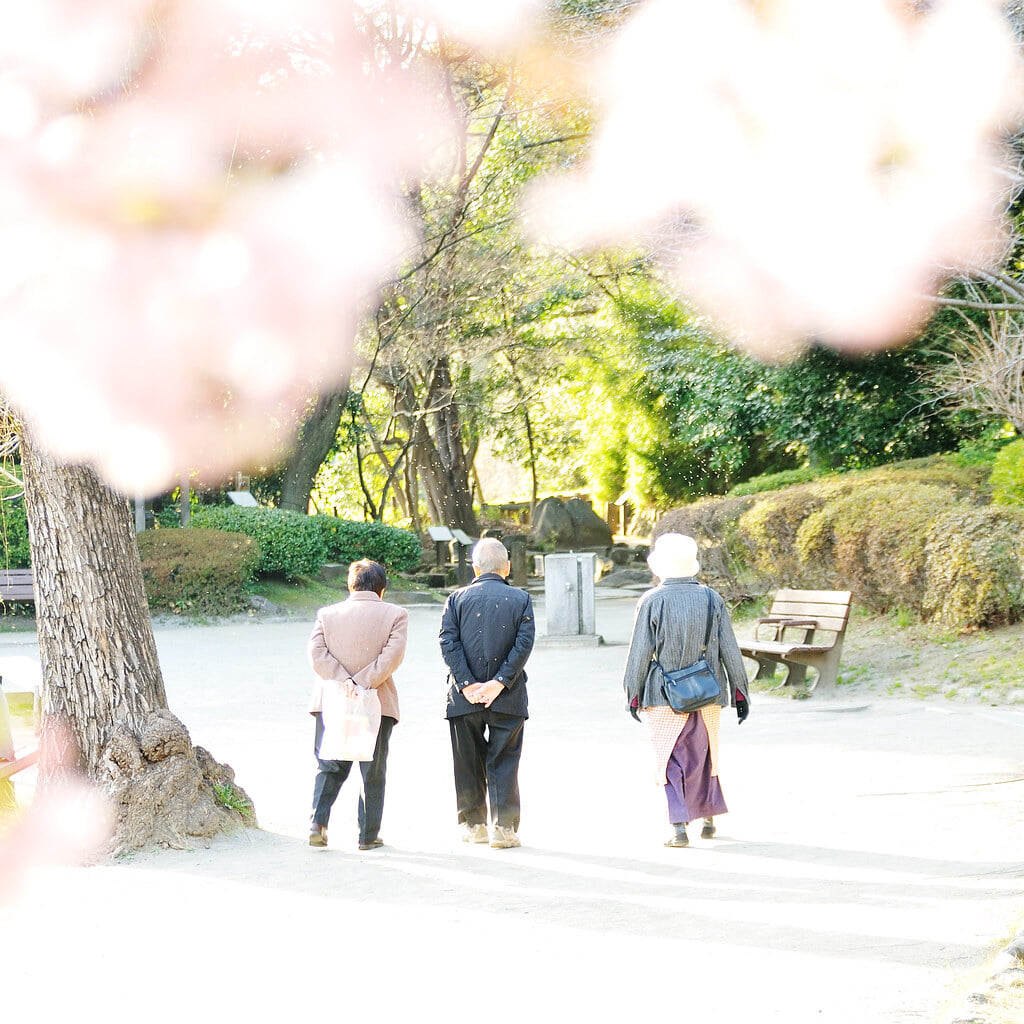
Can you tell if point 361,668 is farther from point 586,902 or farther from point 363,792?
point 586,902

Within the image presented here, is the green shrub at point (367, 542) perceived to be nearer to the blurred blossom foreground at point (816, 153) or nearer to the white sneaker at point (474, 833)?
the blurred blossom foreground at point (816, 153)

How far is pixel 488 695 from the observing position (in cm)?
504

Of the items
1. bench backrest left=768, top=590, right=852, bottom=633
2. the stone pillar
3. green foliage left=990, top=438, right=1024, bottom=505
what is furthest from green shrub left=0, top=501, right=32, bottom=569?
green foliage left=990, top=438, right=1024, bottom=505

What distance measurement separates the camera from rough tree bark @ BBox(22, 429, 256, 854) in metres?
5.04

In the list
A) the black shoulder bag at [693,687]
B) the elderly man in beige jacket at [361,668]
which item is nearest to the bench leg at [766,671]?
the black shoulder bag at [693,687]

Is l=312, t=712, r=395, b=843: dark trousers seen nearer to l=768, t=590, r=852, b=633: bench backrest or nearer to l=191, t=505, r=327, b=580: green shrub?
l=768, t=590, r=852, b=633: bench backrest

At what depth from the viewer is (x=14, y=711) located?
696 centimetres

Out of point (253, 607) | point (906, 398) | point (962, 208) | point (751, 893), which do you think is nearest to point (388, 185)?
point (253, 607)

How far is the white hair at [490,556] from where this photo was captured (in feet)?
17.2

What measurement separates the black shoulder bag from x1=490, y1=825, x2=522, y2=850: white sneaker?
2.89 feet

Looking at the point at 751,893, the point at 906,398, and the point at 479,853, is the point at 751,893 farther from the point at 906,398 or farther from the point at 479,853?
the point at 906,398

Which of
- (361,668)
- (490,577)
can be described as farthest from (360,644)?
(490,577)

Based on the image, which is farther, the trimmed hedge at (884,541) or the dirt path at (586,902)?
the trimmed hedge at (884,541)

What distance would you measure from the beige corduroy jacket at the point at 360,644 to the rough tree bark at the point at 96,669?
716 mm
